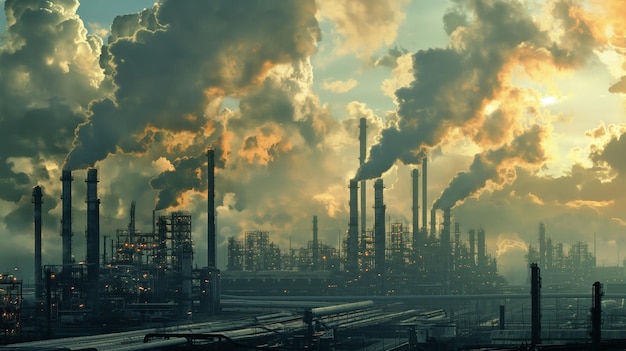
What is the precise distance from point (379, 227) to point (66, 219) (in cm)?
2972

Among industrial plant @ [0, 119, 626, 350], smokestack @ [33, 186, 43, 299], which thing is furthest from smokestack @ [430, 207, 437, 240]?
smokestack @ [33, 186, 43, 299]

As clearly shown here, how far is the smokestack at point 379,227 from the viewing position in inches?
3681

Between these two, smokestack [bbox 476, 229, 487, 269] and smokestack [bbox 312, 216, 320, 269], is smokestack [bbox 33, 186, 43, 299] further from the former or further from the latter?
smokestack [bbox 476, 229, 487, 269]

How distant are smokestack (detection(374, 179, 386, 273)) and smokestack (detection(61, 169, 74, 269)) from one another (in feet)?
94.7

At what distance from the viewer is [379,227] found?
3703 inches

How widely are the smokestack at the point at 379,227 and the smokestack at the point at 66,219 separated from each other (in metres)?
28.9

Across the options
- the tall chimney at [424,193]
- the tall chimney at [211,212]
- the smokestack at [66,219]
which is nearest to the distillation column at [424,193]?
the tall chimney at [424,193]

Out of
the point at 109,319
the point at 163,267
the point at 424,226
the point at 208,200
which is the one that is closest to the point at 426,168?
the point at 424,226

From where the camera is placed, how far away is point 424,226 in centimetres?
11388

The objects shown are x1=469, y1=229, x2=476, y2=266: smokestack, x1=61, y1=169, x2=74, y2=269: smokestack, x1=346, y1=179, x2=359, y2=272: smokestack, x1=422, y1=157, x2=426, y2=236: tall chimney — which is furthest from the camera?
x1=469, y1=229, x2=476, y2=266: smokestack

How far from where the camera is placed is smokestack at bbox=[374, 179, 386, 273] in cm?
9350

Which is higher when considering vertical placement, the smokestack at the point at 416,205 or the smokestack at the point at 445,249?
the smokestack at the point at 416,205

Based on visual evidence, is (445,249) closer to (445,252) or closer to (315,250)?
(445,252)

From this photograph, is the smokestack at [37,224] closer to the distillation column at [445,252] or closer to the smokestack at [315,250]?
the smokestack at [315,250]
